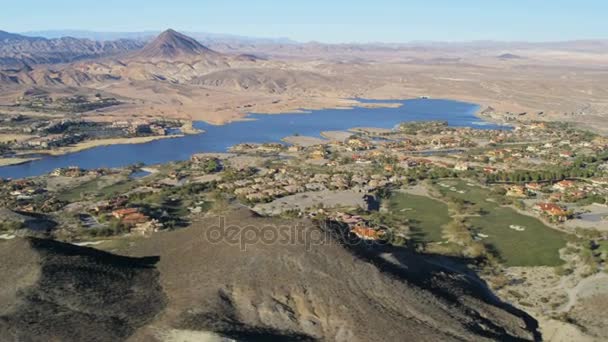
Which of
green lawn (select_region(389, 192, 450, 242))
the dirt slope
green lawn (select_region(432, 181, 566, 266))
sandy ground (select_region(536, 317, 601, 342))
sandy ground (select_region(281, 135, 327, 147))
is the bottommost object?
sandy ground (select_region(281, 135, 327, 147))

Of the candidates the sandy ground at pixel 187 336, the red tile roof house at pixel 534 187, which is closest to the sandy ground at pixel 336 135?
the red tile roof house at pixel 534 187

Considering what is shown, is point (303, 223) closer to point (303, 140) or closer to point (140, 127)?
point (303, 140)

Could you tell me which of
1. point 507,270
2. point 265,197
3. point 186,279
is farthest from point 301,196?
point 186,279

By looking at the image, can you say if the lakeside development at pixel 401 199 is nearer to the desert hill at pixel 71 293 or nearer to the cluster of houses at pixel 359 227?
the cluster of houses at pixel 359 227

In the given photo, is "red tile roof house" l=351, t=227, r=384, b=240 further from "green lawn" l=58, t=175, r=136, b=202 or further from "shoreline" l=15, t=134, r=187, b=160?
"shoreline" l=15, t=134, r=187, b=160

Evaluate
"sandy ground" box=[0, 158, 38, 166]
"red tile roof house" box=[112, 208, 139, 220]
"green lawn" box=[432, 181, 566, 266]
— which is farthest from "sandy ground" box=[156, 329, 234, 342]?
"sandy ground" box=[0, 158, 38, 166]

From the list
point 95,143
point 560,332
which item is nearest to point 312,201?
point 560,332
